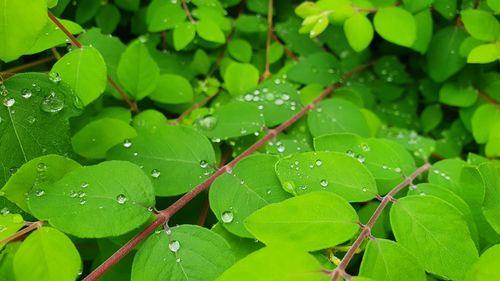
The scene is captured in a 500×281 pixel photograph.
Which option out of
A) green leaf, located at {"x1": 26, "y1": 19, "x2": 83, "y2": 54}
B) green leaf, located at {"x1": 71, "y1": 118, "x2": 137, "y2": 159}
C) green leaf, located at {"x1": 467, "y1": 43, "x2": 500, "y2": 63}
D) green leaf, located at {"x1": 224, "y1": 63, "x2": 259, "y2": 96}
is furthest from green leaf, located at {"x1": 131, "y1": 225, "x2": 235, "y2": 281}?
green leaf, located at {"x1": 467, "y1": 43, "x2": 500, "y2": 63}

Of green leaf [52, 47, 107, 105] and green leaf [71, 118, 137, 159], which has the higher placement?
green leaf [52, 47, 107, 105]

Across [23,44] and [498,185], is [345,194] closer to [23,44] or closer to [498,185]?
[498,185]

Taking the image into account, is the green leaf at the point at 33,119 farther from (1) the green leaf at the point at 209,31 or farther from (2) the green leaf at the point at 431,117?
(2) the green leaf at the point at 431,117

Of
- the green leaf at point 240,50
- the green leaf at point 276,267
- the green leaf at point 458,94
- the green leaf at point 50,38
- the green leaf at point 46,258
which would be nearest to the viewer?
the green leaf at point 276,267

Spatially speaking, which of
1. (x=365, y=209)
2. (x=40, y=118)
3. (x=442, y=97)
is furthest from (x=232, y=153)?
(x=442, y=97)

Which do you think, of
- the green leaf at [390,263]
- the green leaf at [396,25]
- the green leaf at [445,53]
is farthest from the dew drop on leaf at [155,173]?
the green leaf at [445,53]

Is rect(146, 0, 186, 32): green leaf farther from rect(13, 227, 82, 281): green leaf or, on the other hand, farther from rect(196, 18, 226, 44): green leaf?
Answer: rect(13, 227, 82, 281): green leaf

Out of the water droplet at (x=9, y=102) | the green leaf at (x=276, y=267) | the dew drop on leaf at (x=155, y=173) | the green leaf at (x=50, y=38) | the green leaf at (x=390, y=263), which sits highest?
the green leaf at (x=50, y=38)
